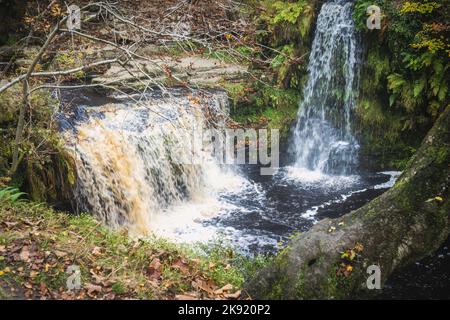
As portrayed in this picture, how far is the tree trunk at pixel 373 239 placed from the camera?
5.55 metres

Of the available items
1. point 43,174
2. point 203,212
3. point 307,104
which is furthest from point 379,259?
point 307,104

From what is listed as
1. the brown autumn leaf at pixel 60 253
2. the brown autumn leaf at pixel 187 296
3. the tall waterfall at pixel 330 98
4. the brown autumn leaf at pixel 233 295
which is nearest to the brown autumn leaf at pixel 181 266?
the brown autumn leaf at pixel 187 296

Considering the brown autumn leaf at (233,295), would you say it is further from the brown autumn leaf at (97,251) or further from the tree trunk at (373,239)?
the brown autumn leaf at (97,251)

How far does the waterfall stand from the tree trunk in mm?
3592

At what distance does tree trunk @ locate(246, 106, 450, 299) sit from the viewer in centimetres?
555

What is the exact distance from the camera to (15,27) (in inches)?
539

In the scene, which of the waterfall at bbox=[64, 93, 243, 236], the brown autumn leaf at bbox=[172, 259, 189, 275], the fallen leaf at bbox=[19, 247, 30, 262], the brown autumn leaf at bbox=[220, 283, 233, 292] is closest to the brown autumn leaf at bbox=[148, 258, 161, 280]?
the brown autumn leaf at bbox=[172, 259, 189, 275]

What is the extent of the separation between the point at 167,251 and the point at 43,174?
3.50 m

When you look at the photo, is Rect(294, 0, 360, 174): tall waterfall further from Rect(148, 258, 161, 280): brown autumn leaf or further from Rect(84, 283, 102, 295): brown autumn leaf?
Rect(84, 283, 102, 295): brown autumn leaf

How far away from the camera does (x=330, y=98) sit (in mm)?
13188

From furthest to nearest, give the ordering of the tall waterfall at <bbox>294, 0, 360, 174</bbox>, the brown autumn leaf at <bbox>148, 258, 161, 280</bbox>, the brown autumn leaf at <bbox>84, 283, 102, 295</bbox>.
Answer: the tall waterfall at <bbox>294, 0, 360, 174</bbox> → the brown autumn leaf at <bbox>148, 258, 161, 280</bbox> → the brown autumn leaf at <bbox>84, 283, 102, 295</bbox>

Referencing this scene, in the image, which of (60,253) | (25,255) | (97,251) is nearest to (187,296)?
(97,251)

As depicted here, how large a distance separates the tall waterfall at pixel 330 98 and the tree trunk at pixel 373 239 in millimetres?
5766
